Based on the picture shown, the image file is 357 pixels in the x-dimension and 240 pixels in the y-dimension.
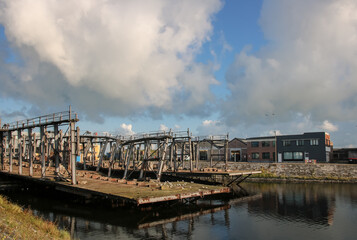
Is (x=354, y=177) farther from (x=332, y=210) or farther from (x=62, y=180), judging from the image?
(x=62, y=180)

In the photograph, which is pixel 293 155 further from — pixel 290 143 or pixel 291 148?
pixel 290 143

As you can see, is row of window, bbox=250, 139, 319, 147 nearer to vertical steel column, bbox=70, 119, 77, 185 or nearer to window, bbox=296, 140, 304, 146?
window, bbox=296, 140, 304, 146

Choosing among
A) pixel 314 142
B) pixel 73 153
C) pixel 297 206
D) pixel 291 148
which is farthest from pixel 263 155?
pixel 73 153

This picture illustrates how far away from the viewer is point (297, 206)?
29.9 meters

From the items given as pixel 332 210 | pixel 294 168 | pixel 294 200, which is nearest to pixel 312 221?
pixel 332 210

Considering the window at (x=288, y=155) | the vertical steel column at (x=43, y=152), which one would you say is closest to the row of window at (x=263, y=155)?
the window at (x=288, y=155)

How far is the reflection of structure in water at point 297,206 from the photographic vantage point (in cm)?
2509

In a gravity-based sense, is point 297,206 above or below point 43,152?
below

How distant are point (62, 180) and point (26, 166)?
23.6m

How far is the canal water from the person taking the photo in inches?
798

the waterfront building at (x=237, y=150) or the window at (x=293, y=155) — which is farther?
the waterfront building at (x=237, y=150)

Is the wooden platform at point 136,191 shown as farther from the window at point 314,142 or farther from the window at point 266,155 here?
the window at point 266,155

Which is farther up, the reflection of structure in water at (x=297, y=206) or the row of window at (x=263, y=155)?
the row of window at (x=263, y=155)

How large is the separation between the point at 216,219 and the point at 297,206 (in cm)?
1050
